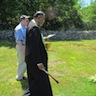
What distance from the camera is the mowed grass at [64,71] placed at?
28.3 feet

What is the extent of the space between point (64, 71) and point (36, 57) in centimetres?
502

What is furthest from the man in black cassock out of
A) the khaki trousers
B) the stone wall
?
the stone wall

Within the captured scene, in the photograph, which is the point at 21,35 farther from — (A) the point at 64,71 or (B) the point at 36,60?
(A) the point at 64,71

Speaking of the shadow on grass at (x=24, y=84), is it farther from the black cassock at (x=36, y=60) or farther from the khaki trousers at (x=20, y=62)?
the black cassock at (x=36, y=60)

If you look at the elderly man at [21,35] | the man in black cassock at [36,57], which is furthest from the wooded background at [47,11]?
the man in black cassock at [36,57]

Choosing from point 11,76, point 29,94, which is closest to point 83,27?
point 11,76

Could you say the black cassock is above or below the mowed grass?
above

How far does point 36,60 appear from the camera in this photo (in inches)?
233

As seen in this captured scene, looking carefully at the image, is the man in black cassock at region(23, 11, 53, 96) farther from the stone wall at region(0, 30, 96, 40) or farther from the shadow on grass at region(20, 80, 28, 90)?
the stone wall at region(0, 30, 96, 40)

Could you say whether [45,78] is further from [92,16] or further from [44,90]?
[92,16]

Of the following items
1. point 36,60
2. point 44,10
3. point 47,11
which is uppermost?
point 36,60

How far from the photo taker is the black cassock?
233 inches

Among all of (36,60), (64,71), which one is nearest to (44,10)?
(64,71)

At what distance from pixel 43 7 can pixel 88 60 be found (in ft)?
36.9
